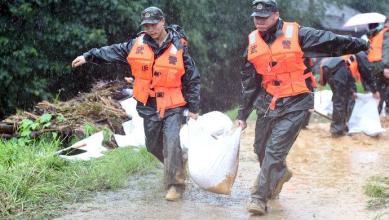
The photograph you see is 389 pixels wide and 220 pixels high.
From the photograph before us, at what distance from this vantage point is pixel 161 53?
5.84 m

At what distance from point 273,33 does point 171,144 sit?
4.64 ft

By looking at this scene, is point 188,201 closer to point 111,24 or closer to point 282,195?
point 282,195

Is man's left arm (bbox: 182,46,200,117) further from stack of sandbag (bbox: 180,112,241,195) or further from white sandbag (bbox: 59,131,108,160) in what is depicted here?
white sandbag (bbox: 59,131,108,160)

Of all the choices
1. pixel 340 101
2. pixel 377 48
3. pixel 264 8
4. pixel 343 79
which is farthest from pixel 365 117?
pixel 264 8

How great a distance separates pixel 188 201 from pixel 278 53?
1.66 metres

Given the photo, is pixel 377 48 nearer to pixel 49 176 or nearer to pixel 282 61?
pixel 282 61

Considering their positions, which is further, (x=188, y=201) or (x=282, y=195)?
(x=282, y=195)

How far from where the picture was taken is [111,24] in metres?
13.1

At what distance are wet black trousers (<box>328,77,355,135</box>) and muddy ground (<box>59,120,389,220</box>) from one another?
4.47 feet

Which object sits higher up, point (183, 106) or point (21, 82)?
point (183, 106)

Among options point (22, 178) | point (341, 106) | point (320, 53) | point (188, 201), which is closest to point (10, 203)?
point (22, 178)

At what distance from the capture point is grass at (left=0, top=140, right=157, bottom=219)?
5.23 meters

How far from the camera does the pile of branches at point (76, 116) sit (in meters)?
Result: 8.59

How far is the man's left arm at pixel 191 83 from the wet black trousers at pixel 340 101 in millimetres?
4611
